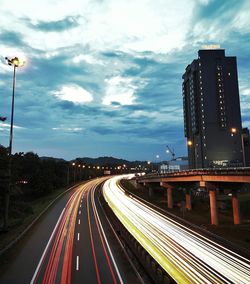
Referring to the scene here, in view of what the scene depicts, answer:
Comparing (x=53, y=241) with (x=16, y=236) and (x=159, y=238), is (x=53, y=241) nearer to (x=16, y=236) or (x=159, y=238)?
(x=16, y=236)

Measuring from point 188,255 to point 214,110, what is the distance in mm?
149163

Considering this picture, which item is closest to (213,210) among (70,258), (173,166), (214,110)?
(70,258)

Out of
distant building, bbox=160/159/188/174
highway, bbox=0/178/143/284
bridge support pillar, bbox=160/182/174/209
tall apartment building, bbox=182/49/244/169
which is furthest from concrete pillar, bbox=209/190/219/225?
tall apartment building, bbox=182/49/244/169

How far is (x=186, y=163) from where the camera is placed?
189 metres

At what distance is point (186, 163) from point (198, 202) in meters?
93.4

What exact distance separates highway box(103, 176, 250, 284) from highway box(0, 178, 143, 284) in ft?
11.0

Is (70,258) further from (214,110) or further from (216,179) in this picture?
(214,110)

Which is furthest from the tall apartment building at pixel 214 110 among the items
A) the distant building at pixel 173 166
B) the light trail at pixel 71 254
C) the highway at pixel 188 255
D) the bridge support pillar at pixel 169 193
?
the light trail at pixel 71 254

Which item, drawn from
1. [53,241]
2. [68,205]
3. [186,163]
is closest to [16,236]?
[53,241]

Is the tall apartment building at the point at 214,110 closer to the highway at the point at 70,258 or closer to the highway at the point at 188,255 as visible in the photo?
the highway at the point at 188,255

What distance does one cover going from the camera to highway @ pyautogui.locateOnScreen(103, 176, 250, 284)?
71.6 ft

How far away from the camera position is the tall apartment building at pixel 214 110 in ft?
522

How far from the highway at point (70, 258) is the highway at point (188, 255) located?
3342 millimetres

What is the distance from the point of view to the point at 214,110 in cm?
16700
